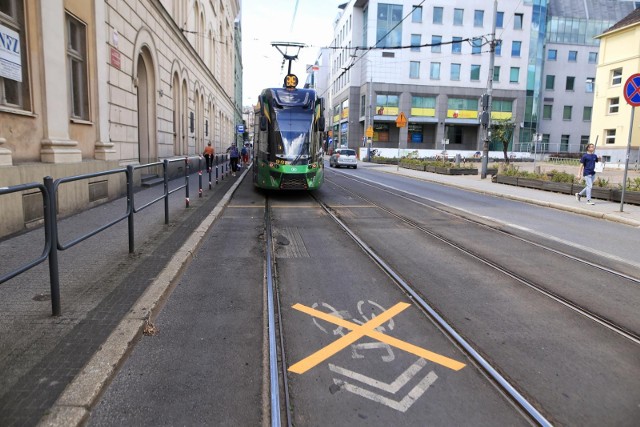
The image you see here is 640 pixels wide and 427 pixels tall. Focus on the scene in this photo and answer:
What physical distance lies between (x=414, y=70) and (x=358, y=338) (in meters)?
60.8

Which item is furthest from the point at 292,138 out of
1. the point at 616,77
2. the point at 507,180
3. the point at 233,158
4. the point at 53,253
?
the point at 616,77

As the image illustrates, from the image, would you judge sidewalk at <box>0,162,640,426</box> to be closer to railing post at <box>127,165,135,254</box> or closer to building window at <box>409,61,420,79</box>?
railing post at <box>127,165,135,254</box>

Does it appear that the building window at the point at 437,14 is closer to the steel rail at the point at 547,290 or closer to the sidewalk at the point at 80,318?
the steel rail at the point at 547,290

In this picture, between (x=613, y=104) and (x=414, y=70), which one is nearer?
(x=613, y=104)

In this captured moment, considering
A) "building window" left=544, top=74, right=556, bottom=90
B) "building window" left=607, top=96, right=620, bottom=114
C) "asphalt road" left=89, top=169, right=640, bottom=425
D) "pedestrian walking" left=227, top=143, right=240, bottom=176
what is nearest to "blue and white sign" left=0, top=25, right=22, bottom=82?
"asphalt road" left=89, top=169, right=640, bottom=425

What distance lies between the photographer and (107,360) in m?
3.46

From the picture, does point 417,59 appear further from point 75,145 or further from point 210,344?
point 210,344

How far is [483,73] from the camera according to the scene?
203 feet

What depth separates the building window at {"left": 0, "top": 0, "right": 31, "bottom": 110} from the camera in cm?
800

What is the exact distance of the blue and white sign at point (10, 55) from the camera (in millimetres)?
7695

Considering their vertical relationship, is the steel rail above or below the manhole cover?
below

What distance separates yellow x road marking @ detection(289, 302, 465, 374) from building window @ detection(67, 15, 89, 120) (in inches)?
356

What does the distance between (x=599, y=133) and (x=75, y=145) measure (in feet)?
153

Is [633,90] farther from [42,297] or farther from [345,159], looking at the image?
[345,159]
